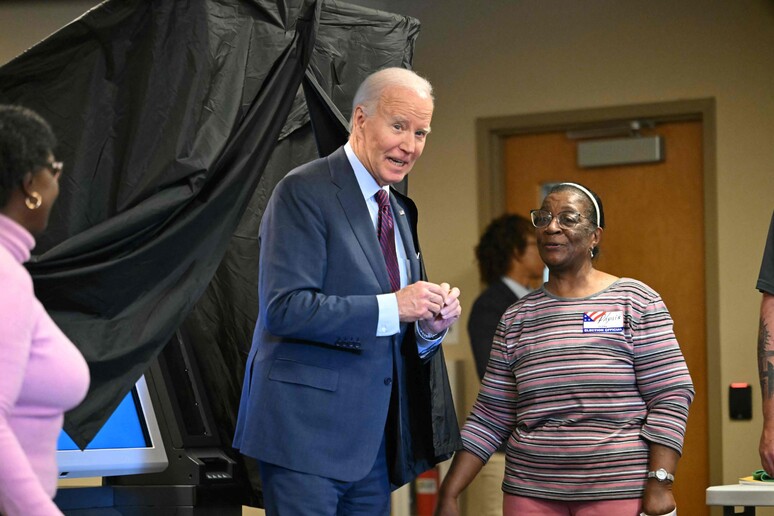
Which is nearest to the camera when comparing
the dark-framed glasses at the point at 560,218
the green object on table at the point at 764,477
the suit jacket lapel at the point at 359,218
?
the suit jacket lapel at the point at 359,218

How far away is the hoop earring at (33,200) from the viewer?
1.56 m

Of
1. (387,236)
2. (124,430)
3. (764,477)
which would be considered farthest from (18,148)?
(764,477)

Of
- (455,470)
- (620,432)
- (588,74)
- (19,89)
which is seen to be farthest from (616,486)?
(588,74)

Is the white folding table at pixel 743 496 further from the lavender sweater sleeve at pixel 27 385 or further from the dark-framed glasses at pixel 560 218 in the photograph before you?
the lavender sweater sleeve at pixel 27 385

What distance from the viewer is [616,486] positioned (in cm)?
249

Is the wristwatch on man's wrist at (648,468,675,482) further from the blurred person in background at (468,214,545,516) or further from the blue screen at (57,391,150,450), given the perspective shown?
the blurred person in background at (468,214,545,516)

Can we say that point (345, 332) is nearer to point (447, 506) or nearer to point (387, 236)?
point (387, 236)

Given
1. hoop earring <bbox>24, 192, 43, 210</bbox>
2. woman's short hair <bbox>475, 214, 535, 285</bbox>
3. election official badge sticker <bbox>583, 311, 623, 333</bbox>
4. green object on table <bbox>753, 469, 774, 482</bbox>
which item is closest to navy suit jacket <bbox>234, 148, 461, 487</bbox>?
election official badge sticker <bbox>583, 311, 623, 333</bbox>

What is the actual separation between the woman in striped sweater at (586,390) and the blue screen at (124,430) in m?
0.81

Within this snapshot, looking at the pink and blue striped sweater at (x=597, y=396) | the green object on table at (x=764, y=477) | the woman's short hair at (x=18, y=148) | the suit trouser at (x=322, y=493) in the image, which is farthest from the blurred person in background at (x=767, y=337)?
the woman's short hair at (x=18, y=148)

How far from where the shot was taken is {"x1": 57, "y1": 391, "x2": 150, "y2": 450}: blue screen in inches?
107

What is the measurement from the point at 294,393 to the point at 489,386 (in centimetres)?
69

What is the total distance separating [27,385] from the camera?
152cm

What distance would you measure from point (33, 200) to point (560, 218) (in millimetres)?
1467
